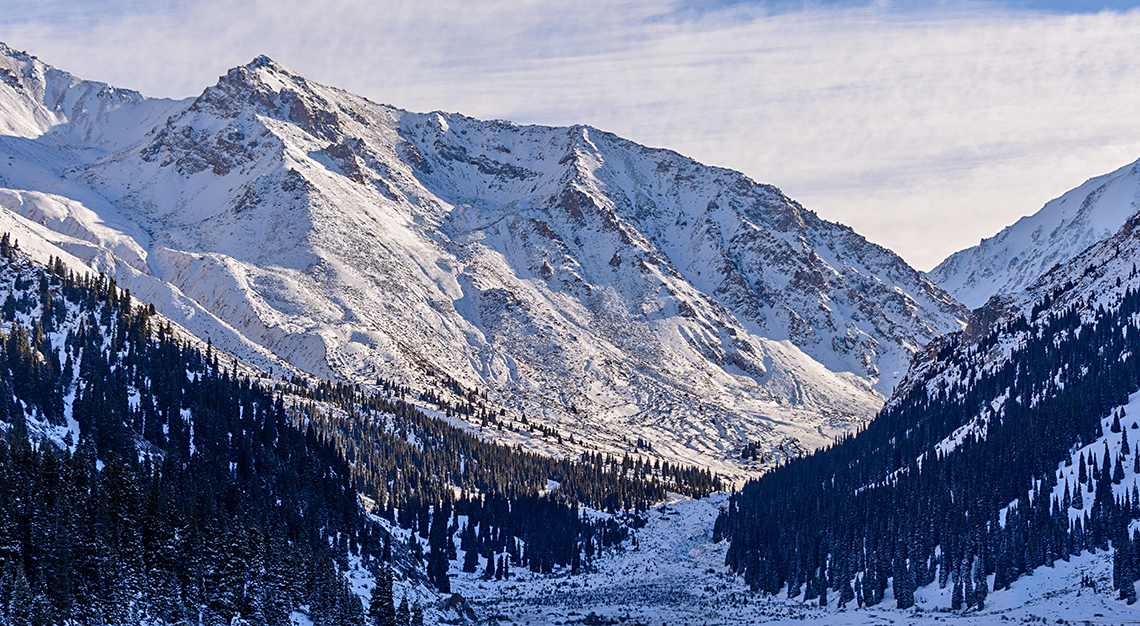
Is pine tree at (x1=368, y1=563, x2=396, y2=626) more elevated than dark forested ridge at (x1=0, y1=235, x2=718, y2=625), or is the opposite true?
dark forested ridge at (x1=0, y1=235, x2=718, y2=625)

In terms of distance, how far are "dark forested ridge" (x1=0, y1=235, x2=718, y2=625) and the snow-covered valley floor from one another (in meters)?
11.3

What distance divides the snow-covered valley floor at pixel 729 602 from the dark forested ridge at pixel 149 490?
11292 millimetres

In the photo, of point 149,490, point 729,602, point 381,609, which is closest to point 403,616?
point 381,609

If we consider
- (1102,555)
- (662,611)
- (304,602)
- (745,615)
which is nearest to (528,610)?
(662,611)

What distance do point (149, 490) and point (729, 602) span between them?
308 feet

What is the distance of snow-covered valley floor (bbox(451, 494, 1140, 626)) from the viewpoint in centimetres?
12962

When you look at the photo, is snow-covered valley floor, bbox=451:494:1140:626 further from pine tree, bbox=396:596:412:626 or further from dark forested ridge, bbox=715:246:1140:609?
pine tree, bbox=396:596:412:626

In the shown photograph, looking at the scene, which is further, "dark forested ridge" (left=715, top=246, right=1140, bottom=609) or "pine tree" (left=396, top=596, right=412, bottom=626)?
"dark forested ridge" (left=715, top=246, right=1140, bottom=609)

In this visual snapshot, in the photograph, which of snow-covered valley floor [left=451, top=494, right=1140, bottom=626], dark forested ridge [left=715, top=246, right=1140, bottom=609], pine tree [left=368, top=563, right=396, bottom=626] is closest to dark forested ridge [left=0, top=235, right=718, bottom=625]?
pine tree [left=368, top=563, right=396, bottom=626]

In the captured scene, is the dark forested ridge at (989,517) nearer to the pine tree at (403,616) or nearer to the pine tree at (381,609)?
the pine tree at (403,616)

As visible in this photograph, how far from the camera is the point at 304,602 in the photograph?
360ft

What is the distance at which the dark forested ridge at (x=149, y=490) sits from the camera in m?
90.6

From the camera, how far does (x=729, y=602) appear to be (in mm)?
170875

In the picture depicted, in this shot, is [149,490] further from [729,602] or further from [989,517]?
[989,517]
